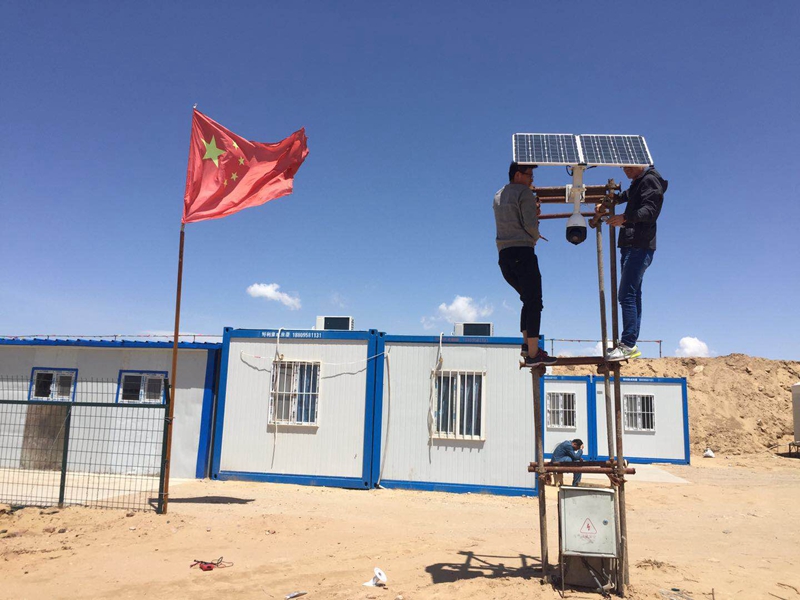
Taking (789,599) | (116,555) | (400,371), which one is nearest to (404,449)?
(400,371)

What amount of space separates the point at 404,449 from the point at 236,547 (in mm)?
5708

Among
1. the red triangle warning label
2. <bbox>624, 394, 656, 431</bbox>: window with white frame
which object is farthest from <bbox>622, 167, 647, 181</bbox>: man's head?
<bbox>624, 394, 656, 431</bbox>: window with white frame

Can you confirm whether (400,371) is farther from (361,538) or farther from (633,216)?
(633,216)

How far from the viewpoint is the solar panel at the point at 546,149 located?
18.4ft

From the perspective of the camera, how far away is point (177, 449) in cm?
1342

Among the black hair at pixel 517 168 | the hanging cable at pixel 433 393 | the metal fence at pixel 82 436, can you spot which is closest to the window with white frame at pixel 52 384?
the metal fence at pixel 82 436

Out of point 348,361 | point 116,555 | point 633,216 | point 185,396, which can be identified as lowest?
point 116,555

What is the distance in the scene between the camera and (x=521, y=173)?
5750 mm

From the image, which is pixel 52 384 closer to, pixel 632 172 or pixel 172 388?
pixel 172 388

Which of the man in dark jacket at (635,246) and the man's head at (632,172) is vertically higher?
the man's head at (632,172)

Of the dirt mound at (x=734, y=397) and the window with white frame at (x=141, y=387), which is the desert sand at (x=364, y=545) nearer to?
the window with white frame at (x=141, y=387)

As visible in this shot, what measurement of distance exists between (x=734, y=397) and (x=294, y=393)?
3012cm

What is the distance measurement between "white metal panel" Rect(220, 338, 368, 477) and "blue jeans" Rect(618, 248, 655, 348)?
26.8ft

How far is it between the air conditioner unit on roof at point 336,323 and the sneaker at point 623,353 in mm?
8809
